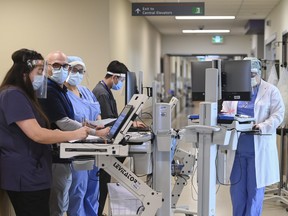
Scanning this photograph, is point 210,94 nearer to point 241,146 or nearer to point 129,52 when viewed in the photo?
point 241,146

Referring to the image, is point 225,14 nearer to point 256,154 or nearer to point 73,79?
point 256,154

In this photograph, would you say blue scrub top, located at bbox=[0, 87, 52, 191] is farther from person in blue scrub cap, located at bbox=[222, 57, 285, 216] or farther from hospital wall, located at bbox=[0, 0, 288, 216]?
hospital wall, located at bbox=[0, 0, 288, 216]

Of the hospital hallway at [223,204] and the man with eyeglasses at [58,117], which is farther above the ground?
the man with eyeglasses at [58,117]

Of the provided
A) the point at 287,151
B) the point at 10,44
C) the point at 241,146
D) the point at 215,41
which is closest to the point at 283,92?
the point at 287,151

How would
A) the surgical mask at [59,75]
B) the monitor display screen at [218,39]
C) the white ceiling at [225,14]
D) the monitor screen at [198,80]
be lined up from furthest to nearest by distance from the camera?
the monitor display screen at [218,39] < the white ceiling at [225,14] < the monitor screen at [198,80] < the surgical mask at [59,75]

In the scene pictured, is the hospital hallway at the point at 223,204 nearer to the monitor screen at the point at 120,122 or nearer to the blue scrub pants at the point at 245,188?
the blue scrub pants at the point at 245,188

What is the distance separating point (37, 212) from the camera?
2.37 meters

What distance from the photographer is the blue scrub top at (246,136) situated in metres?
3.47

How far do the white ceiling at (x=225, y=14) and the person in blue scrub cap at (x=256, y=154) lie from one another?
4462 millimetres

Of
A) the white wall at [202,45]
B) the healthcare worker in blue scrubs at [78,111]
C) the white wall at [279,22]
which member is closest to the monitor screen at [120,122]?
the healthcare worker in blue scrubs at [78,111]

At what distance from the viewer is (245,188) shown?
11.6 feet

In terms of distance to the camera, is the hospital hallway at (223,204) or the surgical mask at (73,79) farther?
the hospital hallway at (223,204)

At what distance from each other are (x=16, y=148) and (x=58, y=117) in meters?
0.53

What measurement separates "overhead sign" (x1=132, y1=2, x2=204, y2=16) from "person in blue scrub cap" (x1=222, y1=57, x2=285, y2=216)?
11.2 ft
